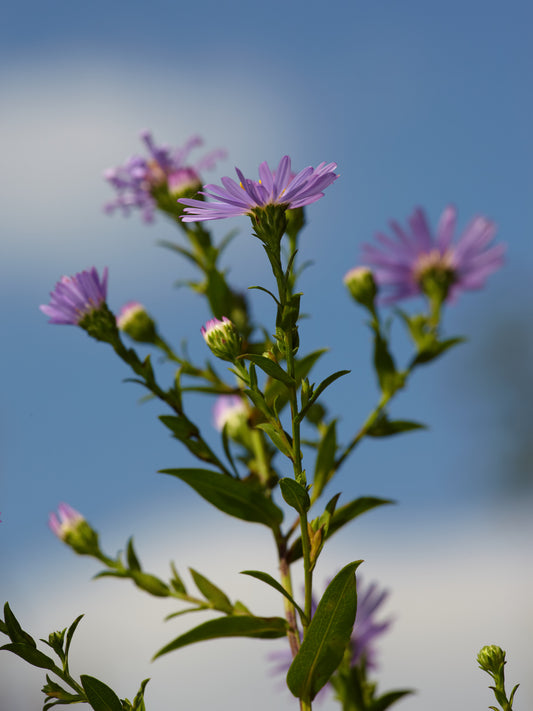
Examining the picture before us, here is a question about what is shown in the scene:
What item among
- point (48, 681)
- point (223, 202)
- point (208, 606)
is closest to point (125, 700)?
point (48, 681)

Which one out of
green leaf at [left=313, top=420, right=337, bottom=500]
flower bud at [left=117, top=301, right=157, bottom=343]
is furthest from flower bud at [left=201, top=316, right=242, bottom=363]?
flower bud at [left=117, top=301, right=157, bottom=343]

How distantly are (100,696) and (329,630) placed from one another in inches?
7.7

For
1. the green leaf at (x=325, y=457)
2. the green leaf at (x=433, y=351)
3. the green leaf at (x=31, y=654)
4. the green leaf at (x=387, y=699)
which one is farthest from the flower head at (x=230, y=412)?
the green leaf at (x=31, y=654)

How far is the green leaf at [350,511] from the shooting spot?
94cm

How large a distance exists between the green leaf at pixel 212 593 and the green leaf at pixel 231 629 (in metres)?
0.07

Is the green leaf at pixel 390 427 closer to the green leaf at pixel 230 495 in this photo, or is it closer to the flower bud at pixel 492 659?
the green leaf at pixel 230 495

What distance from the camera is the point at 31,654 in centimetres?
69

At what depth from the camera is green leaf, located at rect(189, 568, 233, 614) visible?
0.98 metres

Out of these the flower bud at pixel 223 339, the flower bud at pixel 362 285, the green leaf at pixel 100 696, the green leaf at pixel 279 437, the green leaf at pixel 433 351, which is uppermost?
the flower bud at pixel 362 285

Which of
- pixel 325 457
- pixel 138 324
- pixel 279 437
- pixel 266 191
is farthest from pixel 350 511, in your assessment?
pixel 138 324

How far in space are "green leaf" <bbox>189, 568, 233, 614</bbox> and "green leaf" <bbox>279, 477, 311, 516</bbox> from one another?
335 mm

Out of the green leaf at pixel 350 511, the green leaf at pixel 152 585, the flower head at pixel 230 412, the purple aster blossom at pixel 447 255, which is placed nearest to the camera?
the green leaf at pixel 350 511

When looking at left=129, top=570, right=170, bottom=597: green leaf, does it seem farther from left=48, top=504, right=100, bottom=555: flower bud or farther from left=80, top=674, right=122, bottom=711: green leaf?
left=80, top=674, right=122, bottom=711: green leaf

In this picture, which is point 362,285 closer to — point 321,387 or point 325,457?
point 325,457
